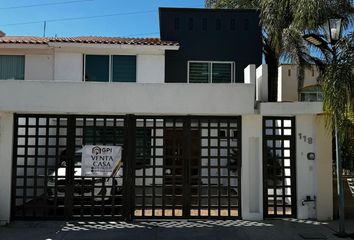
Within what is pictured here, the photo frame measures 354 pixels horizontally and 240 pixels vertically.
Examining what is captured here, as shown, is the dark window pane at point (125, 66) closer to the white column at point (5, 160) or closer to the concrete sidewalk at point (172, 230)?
the white column at point (5, 160)

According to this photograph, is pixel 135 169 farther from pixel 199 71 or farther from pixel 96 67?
pixel 199 71

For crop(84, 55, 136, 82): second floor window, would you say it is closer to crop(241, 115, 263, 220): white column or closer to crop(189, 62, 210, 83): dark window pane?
crop(189, 62, 210, 83): dark window pane

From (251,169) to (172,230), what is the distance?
8.80 ft

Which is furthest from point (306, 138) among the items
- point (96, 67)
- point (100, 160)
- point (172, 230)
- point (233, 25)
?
point (96, 67)

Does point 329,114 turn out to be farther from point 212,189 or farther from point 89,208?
point 89,208

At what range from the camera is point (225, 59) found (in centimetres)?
1783

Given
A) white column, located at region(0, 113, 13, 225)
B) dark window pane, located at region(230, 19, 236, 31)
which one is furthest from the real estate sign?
dark window pane, located at region(230, 19, 236, 31)

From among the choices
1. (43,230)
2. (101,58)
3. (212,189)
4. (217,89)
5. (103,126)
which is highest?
(101,58)

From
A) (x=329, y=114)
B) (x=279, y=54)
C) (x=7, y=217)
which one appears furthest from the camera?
(x=279, y=54)

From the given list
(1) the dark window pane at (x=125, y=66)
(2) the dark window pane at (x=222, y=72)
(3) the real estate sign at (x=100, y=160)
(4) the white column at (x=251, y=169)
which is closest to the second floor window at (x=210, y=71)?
(2) the dark window pane at (x=222, y=72)

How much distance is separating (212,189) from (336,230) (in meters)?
3.06

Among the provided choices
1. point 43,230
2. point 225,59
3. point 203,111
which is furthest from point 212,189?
point 225,59

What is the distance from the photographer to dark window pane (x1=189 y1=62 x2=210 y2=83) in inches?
696

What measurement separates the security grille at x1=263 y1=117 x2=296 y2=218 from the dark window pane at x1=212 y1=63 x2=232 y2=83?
638 centimetres
